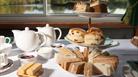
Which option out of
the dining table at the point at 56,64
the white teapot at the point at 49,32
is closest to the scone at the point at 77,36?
the dining table at the point at 56,64

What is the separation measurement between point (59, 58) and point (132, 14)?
1430 millimetres

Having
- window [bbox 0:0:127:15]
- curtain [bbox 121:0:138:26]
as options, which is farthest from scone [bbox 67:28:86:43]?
window [bbox 0:0:127:15]

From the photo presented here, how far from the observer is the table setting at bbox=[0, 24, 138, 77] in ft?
3.38

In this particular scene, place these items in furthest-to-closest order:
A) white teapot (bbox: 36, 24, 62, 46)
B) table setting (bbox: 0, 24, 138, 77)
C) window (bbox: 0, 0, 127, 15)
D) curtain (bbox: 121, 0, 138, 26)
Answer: window (bbox: 0, 0, 127, 15) → curtain (bbox: 121, 0, 138, 26) → white teapot (bbox: 36, 24, 62, 46) → table setting (bbox: 0, 24, 138, 77)

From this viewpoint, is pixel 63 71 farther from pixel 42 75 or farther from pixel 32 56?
pixel 32 56

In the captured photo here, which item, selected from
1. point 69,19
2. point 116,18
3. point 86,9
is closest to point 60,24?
point 69,19

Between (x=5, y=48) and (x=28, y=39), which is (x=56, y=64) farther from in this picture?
(x=5, y=48)

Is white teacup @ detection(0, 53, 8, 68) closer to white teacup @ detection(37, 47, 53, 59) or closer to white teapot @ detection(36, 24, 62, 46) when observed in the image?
white teacup @ detection(37, 47, 53, 59)

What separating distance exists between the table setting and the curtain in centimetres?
92

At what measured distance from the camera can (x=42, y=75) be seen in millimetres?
1087

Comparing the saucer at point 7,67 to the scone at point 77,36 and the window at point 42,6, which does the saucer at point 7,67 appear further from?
the window at point 42,6

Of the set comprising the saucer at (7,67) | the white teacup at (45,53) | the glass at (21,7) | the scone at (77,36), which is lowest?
the saucer at (7,67)

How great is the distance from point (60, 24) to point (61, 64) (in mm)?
1477

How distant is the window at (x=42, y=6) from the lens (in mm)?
2756
